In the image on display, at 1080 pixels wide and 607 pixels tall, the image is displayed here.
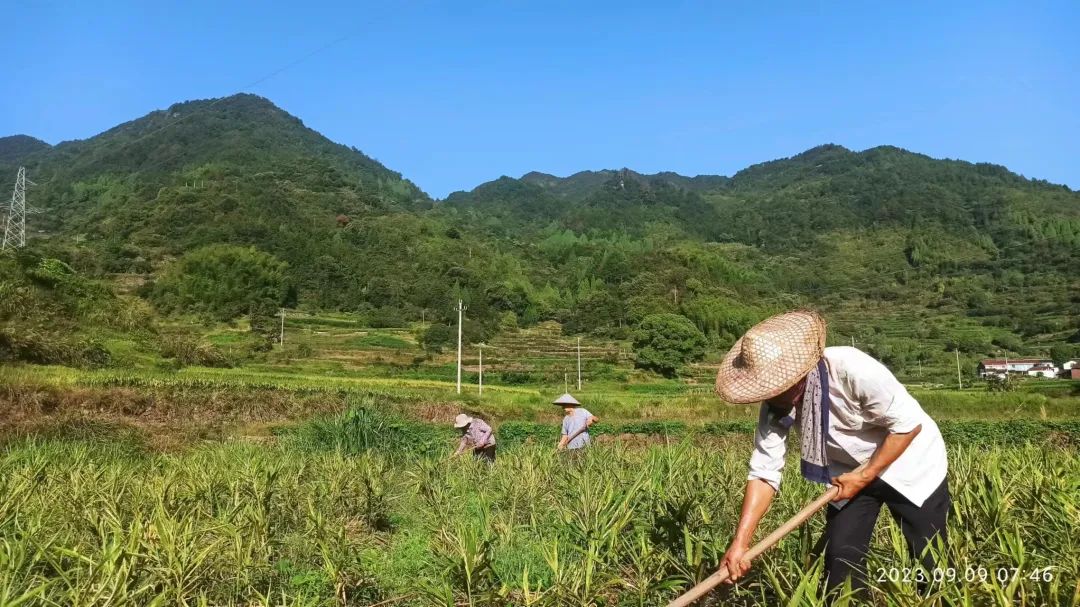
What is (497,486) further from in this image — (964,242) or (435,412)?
(964,242)

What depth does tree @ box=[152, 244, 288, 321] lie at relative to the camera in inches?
2108

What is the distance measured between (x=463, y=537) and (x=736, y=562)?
1.12 metres

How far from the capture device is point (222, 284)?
56.7 m

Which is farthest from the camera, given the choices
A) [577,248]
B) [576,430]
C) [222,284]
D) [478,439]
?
[577,248]

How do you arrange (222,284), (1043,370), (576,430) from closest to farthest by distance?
(576,430), (1043,370), (222,284)

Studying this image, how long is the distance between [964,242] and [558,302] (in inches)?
2658

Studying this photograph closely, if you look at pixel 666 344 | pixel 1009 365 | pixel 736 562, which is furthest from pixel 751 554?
pixel 1009 365

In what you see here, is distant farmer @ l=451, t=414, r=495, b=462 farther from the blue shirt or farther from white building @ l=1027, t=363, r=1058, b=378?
white building @ l=1027, t=363, r=1058, b=378

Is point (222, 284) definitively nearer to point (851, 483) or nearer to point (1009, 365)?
point (1009, 365)

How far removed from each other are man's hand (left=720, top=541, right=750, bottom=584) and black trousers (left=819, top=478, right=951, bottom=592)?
45 centimetres

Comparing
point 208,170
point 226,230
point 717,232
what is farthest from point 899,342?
point 208,170

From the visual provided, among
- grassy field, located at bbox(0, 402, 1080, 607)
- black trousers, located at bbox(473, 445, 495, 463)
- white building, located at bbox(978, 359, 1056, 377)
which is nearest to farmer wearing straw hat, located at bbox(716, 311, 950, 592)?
grassy field, located at bbox(0, 402, 1080, 607)

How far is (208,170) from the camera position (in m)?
96.8

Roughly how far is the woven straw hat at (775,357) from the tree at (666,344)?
43889 mm
